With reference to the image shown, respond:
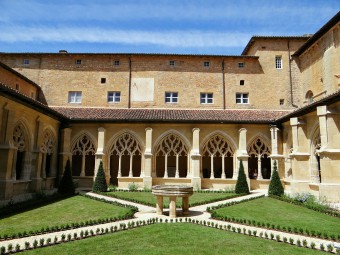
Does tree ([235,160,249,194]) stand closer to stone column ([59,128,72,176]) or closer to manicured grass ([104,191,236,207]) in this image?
manicured grass ([104,191,236,207])

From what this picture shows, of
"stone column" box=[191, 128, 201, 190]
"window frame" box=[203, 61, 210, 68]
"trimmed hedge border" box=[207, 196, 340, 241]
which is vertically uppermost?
"window frame" box=[203, 61, 210, 68]

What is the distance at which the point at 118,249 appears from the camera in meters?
6.70

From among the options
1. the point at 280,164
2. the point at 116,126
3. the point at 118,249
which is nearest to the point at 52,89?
the point at 116,126

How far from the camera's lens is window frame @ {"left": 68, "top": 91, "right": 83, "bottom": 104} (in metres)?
23.7

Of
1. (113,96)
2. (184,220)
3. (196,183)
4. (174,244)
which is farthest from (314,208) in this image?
(113,96)

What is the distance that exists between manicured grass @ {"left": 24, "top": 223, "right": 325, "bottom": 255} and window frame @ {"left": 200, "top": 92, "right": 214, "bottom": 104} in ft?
53.6

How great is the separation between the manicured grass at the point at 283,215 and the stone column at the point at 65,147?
1156 cm

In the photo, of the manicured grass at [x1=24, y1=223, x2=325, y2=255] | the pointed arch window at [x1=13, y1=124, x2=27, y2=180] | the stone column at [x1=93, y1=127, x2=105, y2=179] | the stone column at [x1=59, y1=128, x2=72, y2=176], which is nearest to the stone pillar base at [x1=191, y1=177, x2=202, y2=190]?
the stone column at [x1=93, y1=127, x2=105, y2=179]

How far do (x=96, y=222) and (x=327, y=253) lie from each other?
6.57m

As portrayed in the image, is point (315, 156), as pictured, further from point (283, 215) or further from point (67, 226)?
point (67, 226)

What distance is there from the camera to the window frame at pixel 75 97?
23734 mm

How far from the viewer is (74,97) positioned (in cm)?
2383

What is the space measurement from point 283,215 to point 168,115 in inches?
461

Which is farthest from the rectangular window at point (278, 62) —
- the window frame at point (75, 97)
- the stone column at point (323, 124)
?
the window frame at point (75, 97)
